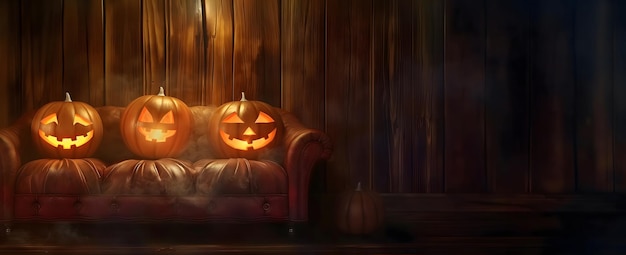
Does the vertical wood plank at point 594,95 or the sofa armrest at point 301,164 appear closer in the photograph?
the sofa armrest at point 301,164

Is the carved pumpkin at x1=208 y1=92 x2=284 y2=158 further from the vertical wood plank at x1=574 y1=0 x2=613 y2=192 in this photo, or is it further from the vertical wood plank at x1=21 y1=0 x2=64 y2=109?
the vertical wood plank at x1=574 y1=0 x2=613 y2=192

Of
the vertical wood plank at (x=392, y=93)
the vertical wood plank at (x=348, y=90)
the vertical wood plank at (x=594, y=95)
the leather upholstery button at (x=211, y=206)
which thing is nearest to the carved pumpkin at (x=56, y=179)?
the leather upholstery button at (x=211, y=206)

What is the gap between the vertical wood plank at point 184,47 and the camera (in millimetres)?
3670

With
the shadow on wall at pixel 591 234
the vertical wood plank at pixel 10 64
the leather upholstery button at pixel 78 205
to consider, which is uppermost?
the vertical wood plank at pixel 10 64

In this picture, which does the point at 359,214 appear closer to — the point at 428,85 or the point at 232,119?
the point at 232,119

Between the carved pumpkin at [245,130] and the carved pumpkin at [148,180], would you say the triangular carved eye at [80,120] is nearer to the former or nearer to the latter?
the carved pumpkin at [148,180]

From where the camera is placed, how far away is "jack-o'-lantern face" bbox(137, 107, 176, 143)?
10.2ft

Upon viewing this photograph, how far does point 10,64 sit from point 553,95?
333cm

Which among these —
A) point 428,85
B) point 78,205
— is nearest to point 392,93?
point 428,85

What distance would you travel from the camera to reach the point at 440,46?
12.3 feet

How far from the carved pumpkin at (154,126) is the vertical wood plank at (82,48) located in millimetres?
578

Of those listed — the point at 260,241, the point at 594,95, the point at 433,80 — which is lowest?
the point at 260,241

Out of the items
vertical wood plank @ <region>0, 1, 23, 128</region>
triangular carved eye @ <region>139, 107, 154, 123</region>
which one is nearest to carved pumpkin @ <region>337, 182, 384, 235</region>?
triangular carved eye @ <region>139, 107, 154, 123</region>

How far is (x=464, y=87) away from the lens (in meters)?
3.76
